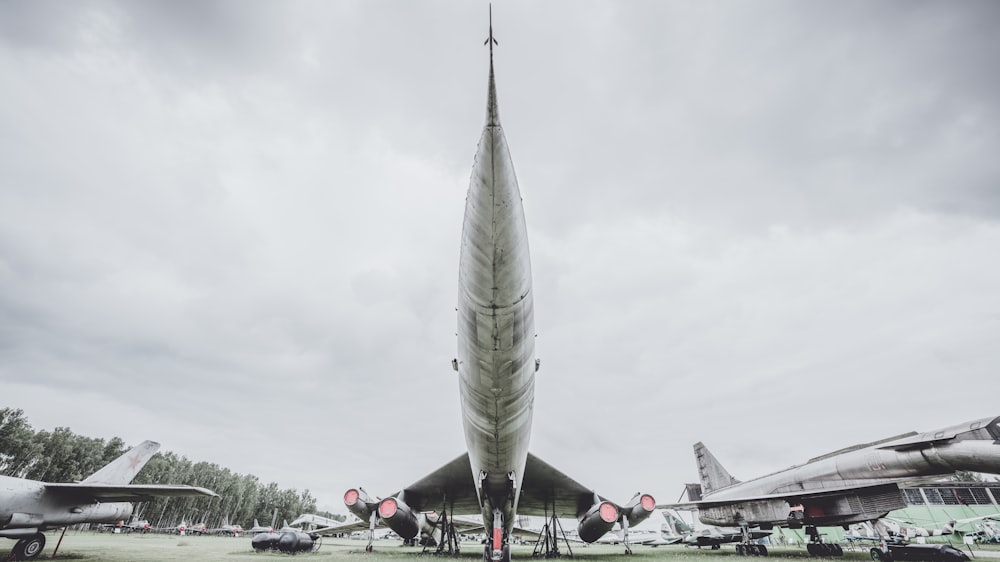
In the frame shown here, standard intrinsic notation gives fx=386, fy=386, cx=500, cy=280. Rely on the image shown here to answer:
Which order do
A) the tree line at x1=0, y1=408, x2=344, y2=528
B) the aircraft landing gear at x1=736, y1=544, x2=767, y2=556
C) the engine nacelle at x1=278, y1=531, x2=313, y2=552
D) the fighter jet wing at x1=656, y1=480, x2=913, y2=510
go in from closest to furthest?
the fighter jet wing at x1=656, y1=480, x2=913, y2=510 → the engine nacelle at x1=278, y1=531, x2=313, y2=552 → the aircraft landing gear at x1=736, y1=544, x2=767, y2=556 → the tree line at x1=0, y1=408, x2=344, y2=528

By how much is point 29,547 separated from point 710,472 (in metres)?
28.1

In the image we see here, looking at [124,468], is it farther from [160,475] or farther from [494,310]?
[160,475]

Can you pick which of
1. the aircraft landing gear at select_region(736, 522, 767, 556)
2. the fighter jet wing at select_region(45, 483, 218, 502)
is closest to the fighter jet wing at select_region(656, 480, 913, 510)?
the aircraft landing gear at select_region(736, 522, 767, 556)

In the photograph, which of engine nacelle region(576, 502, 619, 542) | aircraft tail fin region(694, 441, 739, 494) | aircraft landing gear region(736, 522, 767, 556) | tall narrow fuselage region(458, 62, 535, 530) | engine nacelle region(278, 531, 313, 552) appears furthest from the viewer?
aircraft tail fin region(694, 441, 739, 494)

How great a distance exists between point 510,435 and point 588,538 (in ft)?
22.5

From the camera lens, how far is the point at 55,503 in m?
9.99

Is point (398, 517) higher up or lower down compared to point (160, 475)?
lower down

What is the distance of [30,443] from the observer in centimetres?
3094

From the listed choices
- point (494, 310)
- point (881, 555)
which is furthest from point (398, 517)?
point (881, 555)

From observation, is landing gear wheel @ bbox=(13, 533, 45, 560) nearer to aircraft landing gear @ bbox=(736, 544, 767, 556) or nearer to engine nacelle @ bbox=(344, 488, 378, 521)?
engine nacelle @ bbox=(344, 488, 378, 521)

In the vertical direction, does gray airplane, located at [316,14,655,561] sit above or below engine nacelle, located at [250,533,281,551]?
above

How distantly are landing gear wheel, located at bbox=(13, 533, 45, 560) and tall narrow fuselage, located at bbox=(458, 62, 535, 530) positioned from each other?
12.2 m

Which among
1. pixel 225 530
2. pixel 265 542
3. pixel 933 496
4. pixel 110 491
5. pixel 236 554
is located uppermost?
pixel 110 491

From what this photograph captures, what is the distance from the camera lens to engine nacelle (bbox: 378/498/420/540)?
9.67 metres
